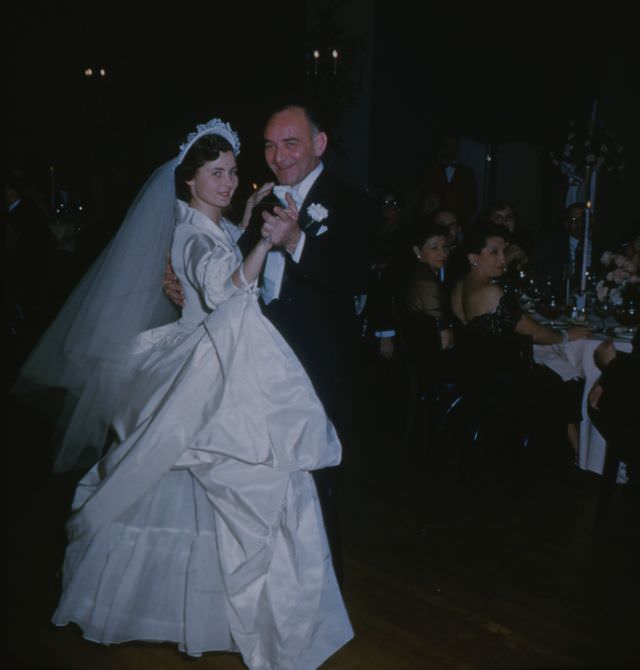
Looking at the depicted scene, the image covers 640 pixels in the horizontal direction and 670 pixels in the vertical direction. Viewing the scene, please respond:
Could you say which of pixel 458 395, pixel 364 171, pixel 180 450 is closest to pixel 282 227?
pixel 180 450

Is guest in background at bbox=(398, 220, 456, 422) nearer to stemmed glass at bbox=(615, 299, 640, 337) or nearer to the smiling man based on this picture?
stemmed glass at bbox=(615, 299, 640, 337)

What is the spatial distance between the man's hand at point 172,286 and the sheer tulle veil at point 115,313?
0.07 feet

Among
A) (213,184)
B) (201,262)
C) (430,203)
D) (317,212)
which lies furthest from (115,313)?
(430,203)

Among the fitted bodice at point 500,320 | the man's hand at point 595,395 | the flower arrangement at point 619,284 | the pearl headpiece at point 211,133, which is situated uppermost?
the pearl headpiece at point 211,133

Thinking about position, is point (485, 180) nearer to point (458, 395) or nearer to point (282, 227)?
point (458, 395)

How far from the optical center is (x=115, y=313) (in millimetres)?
2236

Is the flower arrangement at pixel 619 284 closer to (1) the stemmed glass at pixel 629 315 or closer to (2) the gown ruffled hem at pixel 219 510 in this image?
(1) the stemmed glass at pixel 629 315

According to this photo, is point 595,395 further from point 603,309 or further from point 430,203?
point 430,203

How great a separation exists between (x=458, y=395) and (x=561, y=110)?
20.0 feet

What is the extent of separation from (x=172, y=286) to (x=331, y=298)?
1.67 ft

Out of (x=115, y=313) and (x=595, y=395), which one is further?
(x=595, y=395)

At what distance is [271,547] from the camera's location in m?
2.01

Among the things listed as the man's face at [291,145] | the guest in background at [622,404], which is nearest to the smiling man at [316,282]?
the man's face at [291,145]

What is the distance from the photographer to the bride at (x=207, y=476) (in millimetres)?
1993
